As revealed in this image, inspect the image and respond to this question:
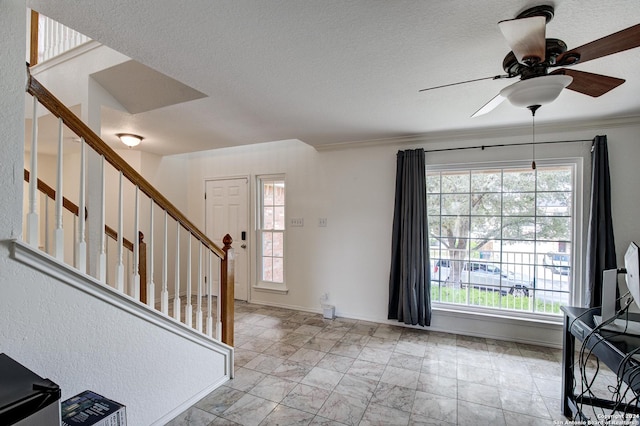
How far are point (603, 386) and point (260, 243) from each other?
396 cm

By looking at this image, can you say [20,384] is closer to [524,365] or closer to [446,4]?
[446,4]

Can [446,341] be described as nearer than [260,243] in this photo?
Yes

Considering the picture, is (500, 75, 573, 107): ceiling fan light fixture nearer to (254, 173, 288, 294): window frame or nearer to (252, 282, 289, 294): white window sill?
(254, 173, 288, 294): window frame

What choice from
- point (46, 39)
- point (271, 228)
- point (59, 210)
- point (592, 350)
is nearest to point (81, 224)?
point (59, 210)

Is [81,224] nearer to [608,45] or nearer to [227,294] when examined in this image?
[227,294]

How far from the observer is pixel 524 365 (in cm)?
271

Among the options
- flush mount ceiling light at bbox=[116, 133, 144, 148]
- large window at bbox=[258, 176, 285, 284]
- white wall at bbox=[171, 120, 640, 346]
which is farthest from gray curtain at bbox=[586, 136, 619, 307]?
flush mount ceiling light at bbox=[116, 133, 144, 148]

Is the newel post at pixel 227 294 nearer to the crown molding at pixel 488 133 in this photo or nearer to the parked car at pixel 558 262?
the crown molding at pixel 488 133

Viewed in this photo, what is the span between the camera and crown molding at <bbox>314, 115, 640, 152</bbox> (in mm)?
2877

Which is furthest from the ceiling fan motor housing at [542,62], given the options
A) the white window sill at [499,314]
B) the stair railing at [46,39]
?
the stair railing at [46,39]

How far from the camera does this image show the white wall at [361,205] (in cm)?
288

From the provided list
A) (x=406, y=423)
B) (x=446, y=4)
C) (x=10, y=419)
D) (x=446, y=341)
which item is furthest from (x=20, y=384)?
(x=446, y=341)

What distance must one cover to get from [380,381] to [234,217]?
10.6 feet

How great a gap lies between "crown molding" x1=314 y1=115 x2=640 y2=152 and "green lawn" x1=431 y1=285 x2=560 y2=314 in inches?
A: 69.5
